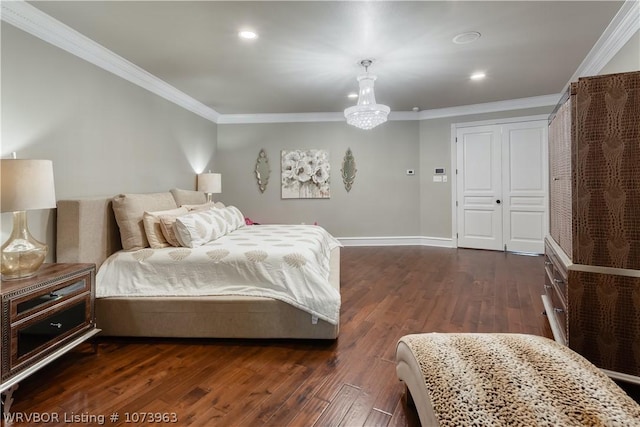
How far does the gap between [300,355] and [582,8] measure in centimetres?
341

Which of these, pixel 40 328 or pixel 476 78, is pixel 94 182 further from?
pixel 476 78

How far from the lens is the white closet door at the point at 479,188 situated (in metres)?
5.50

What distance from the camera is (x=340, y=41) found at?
2.94 metres

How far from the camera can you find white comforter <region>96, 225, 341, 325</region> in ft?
7.64

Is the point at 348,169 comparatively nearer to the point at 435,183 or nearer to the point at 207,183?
the point at 435,183

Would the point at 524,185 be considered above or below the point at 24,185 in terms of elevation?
above

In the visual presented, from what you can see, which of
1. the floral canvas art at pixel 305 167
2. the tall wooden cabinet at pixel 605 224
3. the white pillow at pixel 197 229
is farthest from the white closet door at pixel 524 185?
the white pillow at pixel 197 229

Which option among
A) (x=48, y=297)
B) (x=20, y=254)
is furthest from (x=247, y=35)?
(x=48, y=297)

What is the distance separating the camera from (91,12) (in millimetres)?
2412

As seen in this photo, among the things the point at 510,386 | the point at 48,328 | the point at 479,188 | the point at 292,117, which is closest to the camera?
the point at 510,386

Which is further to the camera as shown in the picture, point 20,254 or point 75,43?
point 75,43

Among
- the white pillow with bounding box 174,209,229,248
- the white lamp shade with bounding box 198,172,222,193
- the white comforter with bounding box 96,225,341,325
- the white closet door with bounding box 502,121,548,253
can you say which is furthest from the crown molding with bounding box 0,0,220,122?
the white closet door with bounding box 502,121,548,253

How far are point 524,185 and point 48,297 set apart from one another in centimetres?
618

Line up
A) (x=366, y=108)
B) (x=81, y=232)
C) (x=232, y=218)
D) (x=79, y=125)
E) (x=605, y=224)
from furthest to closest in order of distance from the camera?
1. (x=232, y=218)
2. (x=366, y=108)
3. (x=79, y=125)
4. (x=81, y=232)
5. (x=605, y=224)
